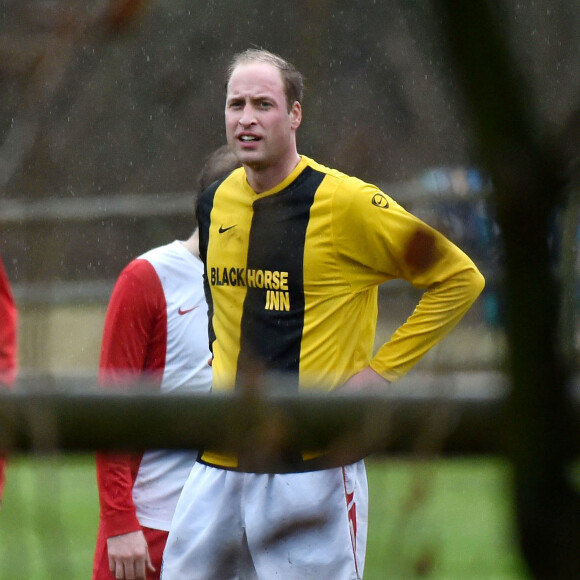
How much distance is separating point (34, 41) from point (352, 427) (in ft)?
1.27

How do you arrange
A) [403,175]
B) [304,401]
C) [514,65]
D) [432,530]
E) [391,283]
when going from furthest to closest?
[391,283] → [403,175] → [432,530] → [304,401] → [514,65]

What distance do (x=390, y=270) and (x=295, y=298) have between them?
275mm

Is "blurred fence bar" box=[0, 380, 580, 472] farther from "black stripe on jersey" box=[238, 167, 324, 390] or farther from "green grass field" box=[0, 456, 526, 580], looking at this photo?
"black stripe on jersey" box=[238, 167, 324, 390]

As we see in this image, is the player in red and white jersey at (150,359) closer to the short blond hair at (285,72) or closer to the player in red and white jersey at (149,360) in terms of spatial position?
the player in red and white jersey at (149,360)

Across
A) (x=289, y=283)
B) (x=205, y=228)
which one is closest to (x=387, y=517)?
(x=289, y=283)

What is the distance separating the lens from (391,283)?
8312 mm

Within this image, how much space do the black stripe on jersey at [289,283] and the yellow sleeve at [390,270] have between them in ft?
0.36

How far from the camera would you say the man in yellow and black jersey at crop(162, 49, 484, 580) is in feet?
10.2

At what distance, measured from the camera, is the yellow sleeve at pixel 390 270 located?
3109 mm

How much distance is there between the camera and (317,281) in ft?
10.4

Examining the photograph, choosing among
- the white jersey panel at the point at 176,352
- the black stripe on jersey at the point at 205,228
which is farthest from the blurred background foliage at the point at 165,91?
the white jersey panel at the point at 176,352

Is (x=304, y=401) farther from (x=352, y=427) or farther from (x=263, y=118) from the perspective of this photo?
(x=263, y=118)

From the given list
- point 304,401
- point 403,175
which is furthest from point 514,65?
point 403,175

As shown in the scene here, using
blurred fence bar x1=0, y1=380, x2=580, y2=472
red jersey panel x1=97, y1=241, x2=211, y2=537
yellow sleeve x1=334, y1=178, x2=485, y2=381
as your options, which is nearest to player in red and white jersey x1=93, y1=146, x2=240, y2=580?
red jersey panel x1=97, y1=241, x2=211, y2=537
